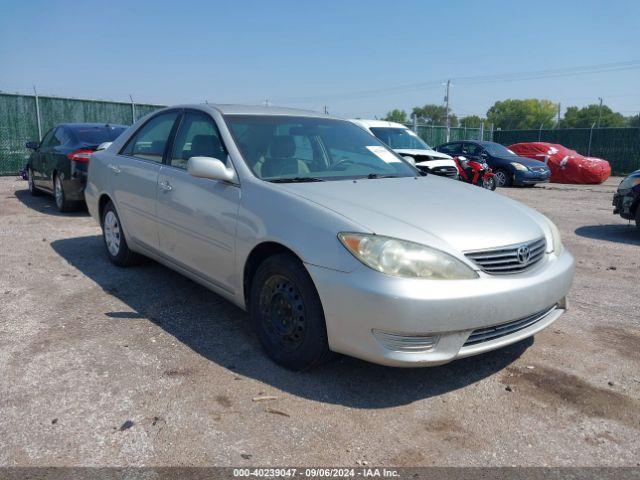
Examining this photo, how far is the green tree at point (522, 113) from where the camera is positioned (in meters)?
102

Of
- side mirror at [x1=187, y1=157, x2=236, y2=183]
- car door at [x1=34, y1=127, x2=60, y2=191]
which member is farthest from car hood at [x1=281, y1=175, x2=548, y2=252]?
car door at [x1=34, y1=127, x2=60, y2=191]

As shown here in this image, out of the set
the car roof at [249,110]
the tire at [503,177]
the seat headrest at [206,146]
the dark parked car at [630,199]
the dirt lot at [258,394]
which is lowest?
the dirt lot at [258,394]

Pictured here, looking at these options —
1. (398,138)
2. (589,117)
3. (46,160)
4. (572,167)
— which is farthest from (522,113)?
(46,160)

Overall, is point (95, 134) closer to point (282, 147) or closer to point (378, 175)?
point (282, 147)

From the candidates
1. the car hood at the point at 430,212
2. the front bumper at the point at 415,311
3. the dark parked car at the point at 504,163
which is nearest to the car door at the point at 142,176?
the car hood at the point at 430,212

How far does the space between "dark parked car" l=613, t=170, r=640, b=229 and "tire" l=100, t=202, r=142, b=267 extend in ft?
21.6

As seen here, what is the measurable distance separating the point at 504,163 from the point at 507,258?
1405 centimetres

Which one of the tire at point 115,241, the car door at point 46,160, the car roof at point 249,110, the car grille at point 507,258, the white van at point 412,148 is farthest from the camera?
the white van at point 412,148

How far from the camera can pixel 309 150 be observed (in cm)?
404

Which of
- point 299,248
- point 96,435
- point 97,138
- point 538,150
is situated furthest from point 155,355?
point 538,150

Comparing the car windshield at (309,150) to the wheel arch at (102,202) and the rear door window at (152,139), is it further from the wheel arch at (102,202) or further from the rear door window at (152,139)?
the wheel arch at (102,202)

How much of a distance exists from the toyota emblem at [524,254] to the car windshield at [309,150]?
49.6 inches

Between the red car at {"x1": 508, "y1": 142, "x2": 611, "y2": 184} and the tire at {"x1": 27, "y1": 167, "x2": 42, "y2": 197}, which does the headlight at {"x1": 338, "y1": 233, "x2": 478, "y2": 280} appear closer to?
the tire at {"x1": 27, "y1": 167, "x2": 42, "y2": 197}

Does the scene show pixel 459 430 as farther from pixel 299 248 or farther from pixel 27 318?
pixel 27 318
